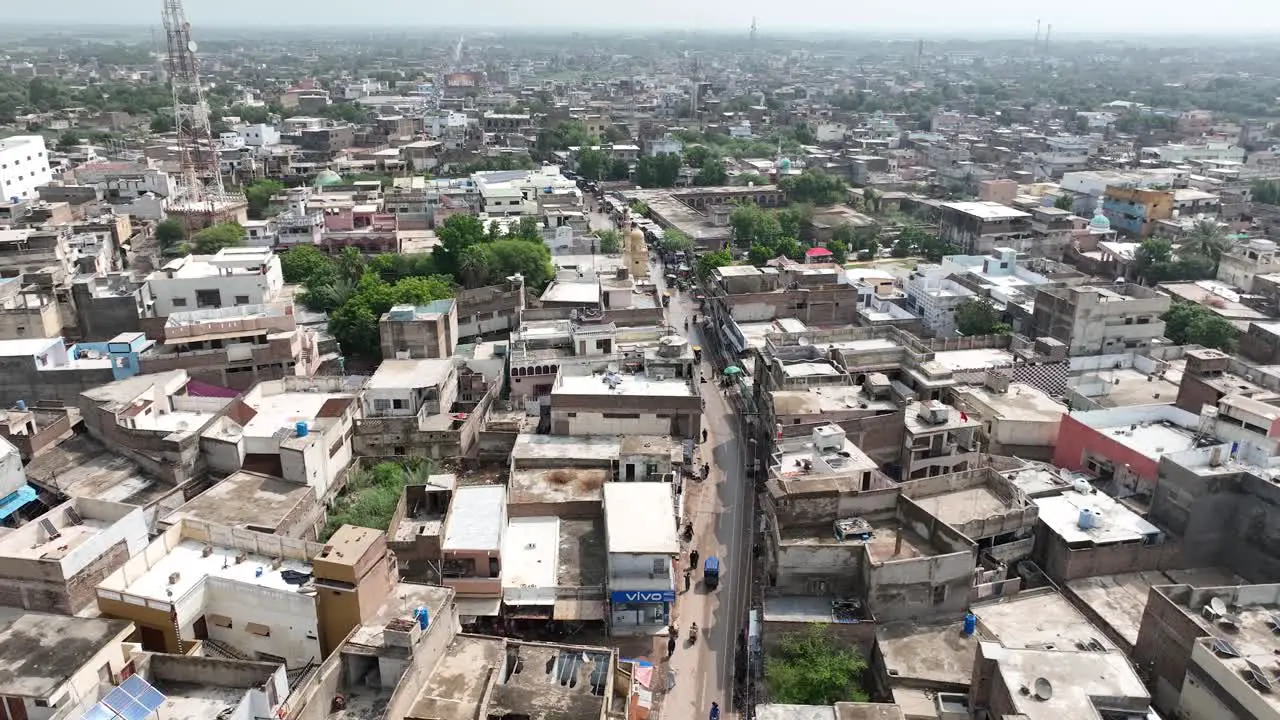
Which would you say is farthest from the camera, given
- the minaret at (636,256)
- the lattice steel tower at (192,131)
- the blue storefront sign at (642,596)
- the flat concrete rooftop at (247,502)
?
the lattice steel tower at (192,131)

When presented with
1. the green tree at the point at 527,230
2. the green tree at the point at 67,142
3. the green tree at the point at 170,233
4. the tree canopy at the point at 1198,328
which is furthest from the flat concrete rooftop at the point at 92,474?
the green tree at the point at 67,142

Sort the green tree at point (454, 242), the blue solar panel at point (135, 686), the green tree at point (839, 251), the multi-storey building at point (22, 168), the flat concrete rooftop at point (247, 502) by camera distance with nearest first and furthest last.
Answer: the blue solar panel at point (135, 686) < the flat concrete rooftop at point (247, 502) < the green tree at point (454, 242) < the green tree at point (839, 251) < the multi-storey building at point (22, 168)

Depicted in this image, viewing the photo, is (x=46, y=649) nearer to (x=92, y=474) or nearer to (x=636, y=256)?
(x=92, y=474)

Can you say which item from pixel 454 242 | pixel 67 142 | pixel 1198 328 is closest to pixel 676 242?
pixel 454 242

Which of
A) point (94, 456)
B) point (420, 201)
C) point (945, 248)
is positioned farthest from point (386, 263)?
point (945, 248)

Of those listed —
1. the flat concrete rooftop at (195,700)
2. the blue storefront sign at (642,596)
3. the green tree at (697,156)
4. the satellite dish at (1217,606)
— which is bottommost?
the blue storefront sign at (642,596)

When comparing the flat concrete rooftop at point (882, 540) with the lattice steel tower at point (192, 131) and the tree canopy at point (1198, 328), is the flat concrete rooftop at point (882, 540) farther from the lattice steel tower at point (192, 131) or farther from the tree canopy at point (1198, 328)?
the lattice steel tower at point (192, 131)

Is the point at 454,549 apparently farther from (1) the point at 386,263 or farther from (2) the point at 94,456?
(1) the point at 386,263
